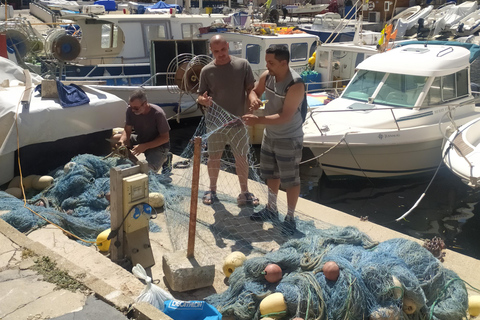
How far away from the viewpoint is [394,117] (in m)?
8.62

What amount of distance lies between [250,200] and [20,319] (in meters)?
2.86

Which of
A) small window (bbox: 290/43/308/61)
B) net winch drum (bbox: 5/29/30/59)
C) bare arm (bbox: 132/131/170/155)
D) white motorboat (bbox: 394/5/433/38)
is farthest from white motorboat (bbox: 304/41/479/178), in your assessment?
white motorboat (bbox: 394/5/433/38)

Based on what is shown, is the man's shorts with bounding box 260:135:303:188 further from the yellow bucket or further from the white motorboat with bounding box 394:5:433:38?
A: the white motorboat with bounding box 394:5:433:38

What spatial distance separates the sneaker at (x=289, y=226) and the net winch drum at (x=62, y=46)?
9712mm

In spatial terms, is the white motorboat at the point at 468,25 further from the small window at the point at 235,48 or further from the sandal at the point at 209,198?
the sandal at the point at 209,198

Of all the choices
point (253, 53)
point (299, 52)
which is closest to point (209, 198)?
point (253, 53)

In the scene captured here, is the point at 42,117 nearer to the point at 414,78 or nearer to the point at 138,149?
the point at 138,149

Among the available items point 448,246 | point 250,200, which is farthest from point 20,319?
point 448,246

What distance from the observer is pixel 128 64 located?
44.4ft

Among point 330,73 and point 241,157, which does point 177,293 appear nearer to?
point 241,157

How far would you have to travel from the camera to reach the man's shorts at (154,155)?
6.15 m

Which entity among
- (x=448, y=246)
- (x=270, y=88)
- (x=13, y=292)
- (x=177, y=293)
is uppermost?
(x=270, y=88)

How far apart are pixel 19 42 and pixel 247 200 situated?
37.9 ft

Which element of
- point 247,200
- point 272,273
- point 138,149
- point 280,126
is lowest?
point 247,200
